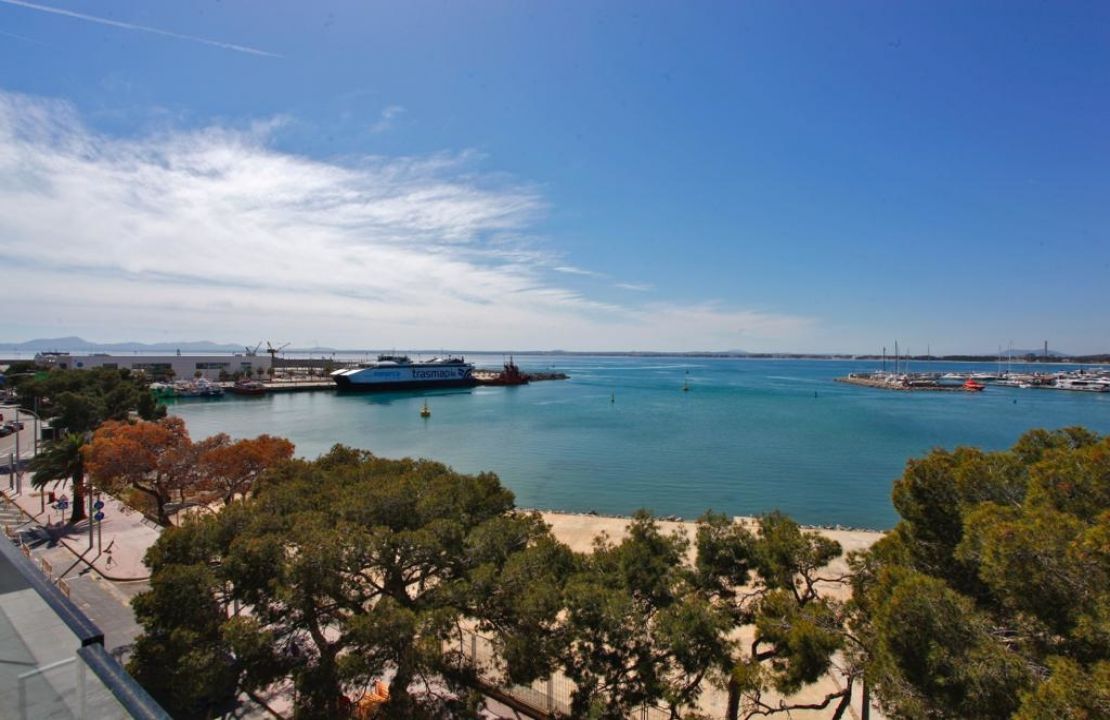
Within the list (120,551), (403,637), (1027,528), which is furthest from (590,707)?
(120,551)

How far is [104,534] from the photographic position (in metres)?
16.2

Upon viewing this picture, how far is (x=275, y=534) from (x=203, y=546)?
0.97 metres

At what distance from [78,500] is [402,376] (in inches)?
2414

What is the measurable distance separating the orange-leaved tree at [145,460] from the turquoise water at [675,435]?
41.1 ft

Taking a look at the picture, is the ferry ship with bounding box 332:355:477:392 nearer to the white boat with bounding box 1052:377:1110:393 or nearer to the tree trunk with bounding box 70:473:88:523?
the tree trunk with bounding box 70:473:88:523

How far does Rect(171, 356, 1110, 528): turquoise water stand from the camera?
24.6 metres

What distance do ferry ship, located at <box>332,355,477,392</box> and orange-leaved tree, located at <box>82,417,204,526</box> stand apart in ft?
186

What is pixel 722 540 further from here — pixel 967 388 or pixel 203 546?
pixel 967 388

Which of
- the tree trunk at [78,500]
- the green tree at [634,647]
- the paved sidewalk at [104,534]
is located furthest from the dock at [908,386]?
the tree trunk at [78,500]

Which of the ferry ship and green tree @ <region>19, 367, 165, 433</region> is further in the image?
the ferry ship

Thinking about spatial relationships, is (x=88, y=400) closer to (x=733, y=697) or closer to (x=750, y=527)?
(x=750, y=527)

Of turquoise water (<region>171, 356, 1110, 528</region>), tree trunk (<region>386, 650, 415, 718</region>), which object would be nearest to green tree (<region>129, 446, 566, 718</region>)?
tree trunk (<region>386, 650, 415, 718</region>)

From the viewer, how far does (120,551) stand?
14602 mm

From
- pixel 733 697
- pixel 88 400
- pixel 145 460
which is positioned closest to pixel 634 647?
pixel 733 697
